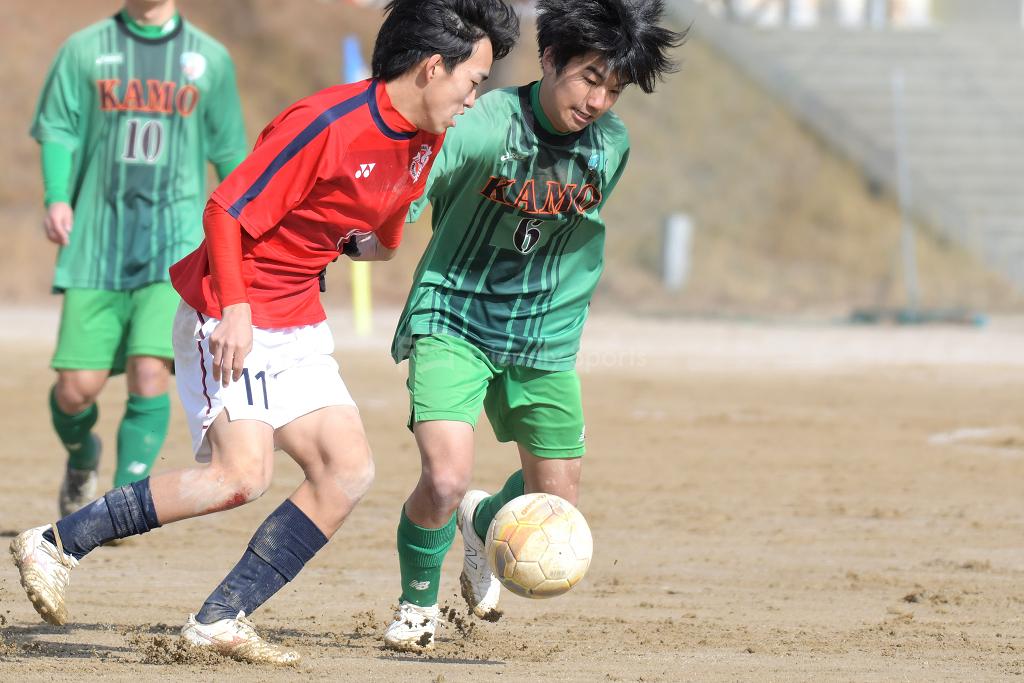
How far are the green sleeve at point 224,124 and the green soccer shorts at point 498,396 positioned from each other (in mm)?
2103

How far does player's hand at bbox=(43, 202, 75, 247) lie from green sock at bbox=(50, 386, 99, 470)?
26.4 inches

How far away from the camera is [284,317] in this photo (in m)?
4.27

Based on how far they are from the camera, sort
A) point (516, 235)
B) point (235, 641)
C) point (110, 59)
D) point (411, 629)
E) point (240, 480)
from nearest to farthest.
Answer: point (240, 480), point (235, 641), point (411, 629), point (516, 235), point (110, 59)

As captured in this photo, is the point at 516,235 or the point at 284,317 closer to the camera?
the point at 284,317

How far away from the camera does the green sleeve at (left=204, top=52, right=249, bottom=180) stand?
6484 mm

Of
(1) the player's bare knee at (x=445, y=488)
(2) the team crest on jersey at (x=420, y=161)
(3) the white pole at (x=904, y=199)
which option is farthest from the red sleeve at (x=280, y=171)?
(3) the white pole at (x=904, y=199)

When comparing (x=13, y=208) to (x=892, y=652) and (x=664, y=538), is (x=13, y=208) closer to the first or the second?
(x=664, y=538)

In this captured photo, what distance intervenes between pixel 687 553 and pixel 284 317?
2660 millimetres

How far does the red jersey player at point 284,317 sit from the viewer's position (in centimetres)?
407

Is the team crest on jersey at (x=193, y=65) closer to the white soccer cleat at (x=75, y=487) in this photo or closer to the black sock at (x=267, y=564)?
the white soccer cleat at (x=75, y=487)

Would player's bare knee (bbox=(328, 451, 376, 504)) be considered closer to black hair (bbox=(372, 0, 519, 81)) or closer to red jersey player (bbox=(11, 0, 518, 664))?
red jersey player (bbox=(11, 0, 518, 664))

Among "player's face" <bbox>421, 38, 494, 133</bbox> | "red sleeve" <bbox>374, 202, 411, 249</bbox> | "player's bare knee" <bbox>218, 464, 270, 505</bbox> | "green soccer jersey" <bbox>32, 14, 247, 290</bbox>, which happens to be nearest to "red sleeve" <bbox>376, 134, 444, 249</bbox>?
"red sleeve" <bbox>374, 202, 411, 249</bbox>

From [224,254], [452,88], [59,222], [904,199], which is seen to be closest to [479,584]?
[224,254]

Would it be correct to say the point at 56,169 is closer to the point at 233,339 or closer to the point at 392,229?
the point at 392,229
